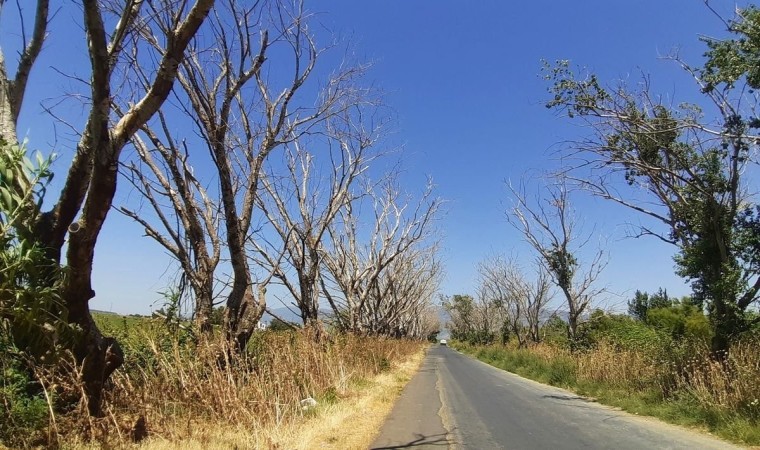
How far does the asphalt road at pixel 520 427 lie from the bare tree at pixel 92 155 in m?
4.10

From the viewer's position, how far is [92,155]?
572cm

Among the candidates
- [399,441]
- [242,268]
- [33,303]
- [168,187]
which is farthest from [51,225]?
[399,441]

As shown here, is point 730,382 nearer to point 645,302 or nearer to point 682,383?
point 682,383

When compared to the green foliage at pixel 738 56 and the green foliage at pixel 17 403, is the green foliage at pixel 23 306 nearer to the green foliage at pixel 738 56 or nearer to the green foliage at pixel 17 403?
the green foliage at pixel 17 403

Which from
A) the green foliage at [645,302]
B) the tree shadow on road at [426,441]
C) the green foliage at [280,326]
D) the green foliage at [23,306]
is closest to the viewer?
the green foliage at [23,306]

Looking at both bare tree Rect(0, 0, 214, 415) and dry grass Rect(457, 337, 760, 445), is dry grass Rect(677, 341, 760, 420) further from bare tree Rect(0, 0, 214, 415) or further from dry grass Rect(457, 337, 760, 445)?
bare tree Rect(0, 0, 214, 415)

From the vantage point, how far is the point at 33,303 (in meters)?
4.93

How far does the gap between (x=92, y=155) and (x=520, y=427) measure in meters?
8.52

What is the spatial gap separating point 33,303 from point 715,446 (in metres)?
9.29

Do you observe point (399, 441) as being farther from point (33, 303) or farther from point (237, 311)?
point (33, 303)

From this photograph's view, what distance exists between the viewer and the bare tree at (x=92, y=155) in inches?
196

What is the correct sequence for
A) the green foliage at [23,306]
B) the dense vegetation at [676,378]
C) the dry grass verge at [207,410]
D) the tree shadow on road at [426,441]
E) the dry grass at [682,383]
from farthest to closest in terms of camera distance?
the dense vegetation at [676,378] → the dry grass at [682,383] → the tree shadow on road at [426,441] → the dry grass verge at [207,410] → the green foliage at [23,306]

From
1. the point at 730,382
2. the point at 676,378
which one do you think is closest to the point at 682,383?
the point at 676,378

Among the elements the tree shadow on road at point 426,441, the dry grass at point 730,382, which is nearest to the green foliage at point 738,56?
the dry grass at point 730,382
